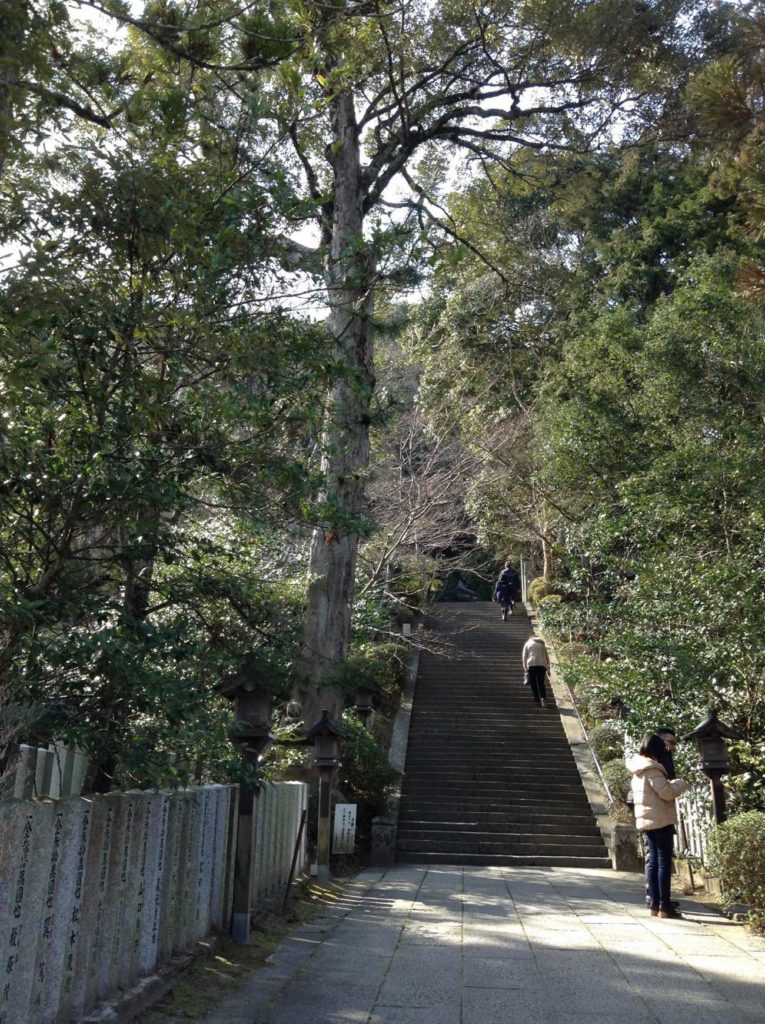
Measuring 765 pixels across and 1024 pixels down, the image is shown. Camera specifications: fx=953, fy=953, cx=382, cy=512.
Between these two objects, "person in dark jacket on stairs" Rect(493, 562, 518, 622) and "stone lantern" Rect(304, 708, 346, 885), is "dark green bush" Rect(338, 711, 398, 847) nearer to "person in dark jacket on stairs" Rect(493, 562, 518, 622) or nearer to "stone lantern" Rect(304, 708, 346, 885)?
"stone lantern" Rect(304, 708, 346, 885)

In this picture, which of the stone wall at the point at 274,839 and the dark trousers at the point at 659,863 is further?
the dark trousers at the point at 659,863

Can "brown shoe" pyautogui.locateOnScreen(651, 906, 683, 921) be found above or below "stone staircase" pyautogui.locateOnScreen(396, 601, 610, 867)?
below

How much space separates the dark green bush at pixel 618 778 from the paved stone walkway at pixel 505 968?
4.66m

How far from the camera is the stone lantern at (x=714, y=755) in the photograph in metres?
9.38

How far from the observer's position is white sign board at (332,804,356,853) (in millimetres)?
11570

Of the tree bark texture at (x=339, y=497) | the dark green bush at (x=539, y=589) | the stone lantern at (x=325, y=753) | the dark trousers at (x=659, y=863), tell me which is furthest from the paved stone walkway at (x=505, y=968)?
the dark green bush at (x=539, y=589)

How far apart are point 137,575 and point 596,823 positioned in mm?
10947

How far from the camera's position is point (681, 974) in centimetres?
589

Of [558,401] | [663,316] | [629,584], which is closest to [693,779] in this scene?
[629,584]

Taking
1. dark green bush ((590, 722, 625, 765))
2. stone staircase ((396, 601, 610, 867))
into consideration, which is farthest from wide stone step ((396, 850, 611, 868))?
dark green bush ((590, 722, 625, 765))

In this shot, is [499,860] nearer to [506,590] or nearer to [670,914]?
[670,914]

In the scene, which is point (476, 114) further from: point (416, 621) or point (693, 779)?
point (416, 621)

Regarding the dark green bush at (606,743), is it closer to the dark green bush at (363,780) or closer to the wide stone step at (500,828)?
the wide stone step at (500,828)

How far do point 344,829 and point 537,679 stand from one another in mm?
8885
